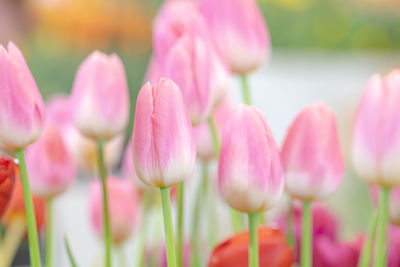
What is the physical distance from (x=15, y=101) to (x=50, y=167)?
0.27 feet

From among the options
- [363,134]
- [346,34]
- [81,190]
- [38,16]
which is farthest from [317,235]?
[38,16]

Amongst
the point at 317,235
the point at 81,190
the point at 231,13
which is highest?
the point at 231,13

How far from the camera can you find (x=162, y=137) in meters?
0.21

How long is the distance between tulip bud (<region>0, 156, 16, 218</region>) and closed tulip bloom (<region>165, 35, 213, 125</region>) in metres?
0.07

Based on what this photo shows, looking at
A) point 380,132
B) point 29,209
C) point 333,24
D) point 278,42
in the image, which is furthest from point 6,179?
point 333,24

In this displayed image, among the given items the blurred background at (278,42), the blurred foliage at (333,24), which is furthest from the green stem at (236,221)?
the blurred foliage at (333,24)

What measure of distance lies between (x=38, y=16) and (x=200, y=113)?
181 centimetres

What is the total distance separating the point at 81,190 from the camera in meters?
1.22

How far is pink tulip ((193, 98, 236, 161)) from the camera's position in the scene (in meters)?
0.31

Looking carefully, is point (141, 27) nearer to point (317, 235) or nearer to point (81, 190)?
point (81, 190)

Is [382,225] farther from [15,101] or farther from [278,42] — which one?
[278,42]

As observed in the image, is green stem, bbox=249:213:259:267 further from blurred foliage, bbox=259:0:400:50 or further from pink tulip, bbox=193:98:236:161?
blurred foliage, bbox=259:0:400:50

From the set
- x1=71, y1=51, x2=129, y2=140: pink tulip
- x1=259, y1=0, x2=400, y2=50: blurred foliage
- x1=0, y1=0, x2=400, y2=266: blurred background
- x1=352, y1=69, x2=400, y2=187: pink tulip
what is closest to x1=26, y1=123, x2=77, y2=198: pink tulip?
x1=71, y1=51, x2=129, y2=140: pink tulip

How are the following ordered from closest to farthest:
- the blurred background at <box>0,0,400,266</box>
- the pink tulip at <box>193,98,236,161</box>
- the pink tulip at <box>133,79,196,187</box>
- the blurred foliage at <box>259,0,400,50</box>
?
the pink tulip at <box>133,79,196,187</box> < the pink tulip at <box>193,98,236,161</box> < the blurred background at <box>0,0,400,266</box> < the blurred foliage at <box>259,0,400,50</box>
